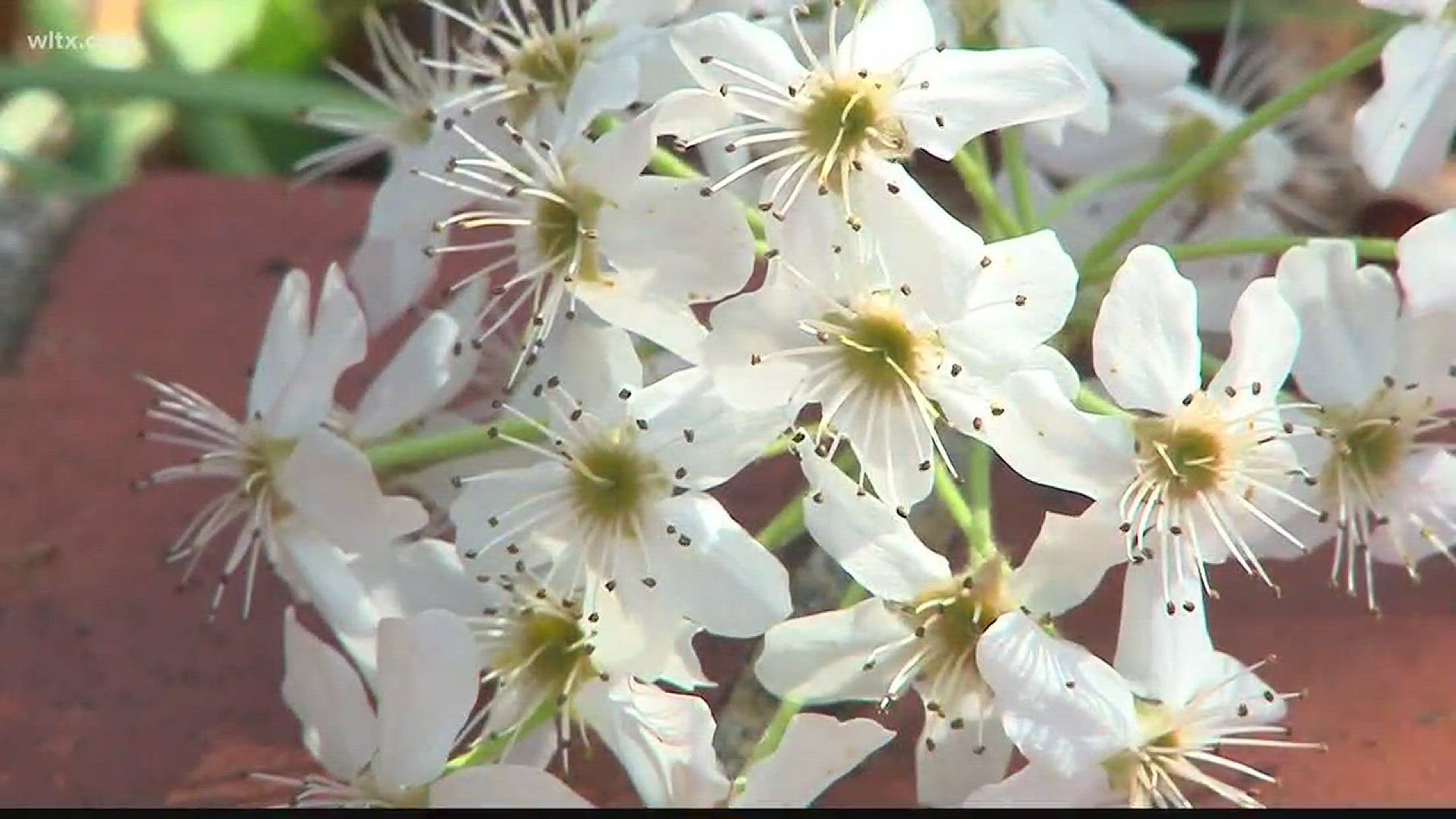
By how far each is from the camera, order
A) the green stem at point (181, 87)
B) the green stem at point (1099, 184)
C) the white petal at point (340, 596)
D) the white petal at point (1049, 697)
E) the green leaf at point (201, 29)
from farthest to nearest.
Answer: the green leaf at point (201, 29), the green stem at point (181, 87), the green stem at point (1099, 184), the white petal at point (340, 596), the white petal at point (1049, 697)

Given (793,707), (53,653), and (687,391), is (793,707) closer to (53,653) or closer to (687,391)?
(687,391)

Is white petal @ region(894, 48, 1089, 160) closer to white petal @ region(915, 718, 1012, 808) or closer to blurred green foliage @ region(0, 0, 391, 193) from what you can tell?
white petal @ region(915, 718, 1012, 808)

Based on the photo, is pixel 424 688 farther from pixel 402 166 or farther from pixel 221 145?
pixel 221 145

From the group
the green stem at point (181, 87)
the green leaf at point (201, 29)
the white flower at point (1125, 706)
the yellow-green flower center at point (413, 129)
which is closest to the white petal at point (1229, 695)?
the white flower at point (1125, 706)

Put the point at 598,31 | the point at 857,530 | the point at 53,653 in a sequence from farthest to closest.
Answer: the point at 53,653
the point at 598,31
the point at 857,530

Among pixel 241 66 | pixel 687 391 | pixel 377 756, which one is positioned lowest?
pixel 241 66

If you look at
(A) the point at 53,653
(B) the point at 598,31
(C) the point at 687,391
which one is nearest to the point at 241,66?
(A) the point at 53,653

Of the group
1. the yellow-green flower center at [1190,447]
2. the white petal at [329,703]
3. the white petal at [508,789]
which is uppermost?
the yellow-green flower center at [1190,447]

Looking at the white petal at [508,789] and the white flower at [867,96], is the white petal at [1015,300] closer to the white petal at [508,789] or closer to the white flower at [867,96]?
the white flower at [867,96]

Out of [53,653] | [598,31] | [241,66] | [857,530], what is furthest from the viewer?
[241,66]
